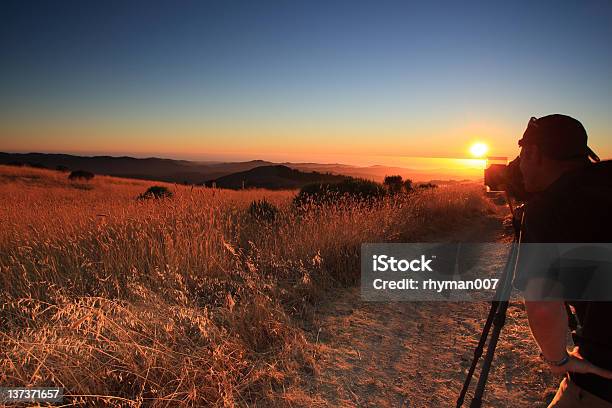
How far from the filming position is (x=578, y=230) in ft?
4.00

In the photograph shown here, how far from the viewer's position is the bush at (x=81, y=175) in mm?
30681

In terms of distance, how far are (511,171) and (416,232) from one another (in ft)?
23.5

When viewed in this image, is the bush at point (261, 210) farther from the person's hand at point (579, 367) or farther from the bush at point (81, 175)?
the bush at point (81, 175)

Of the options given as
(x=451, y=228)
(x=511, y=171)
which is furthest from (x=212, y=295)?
(x=451, y=228)

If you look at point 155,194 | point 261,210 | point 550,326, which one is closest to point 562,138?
point 550,326

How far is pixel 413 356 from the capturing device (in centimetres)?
356

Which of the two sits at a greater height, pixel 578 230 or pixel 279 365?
pixel 578 230

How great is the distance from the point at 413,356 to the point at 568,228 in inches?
107

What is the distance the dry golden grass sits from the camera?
2.75 m

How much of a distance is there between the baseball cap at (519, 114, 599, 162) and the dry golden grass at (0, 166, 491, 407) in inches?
97.0

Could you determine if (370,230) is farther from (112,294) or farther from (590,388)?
(590,388)

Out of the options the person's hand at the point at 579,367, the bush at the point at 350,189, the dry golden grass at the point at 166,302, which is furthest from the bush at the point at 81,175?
the person's hand at the point at 579,367

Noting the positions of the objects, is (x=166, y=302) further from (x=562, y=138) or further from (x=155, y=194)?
(x=155, y=194)

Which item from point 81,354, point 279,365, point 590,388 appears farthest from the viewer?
point 279,365
